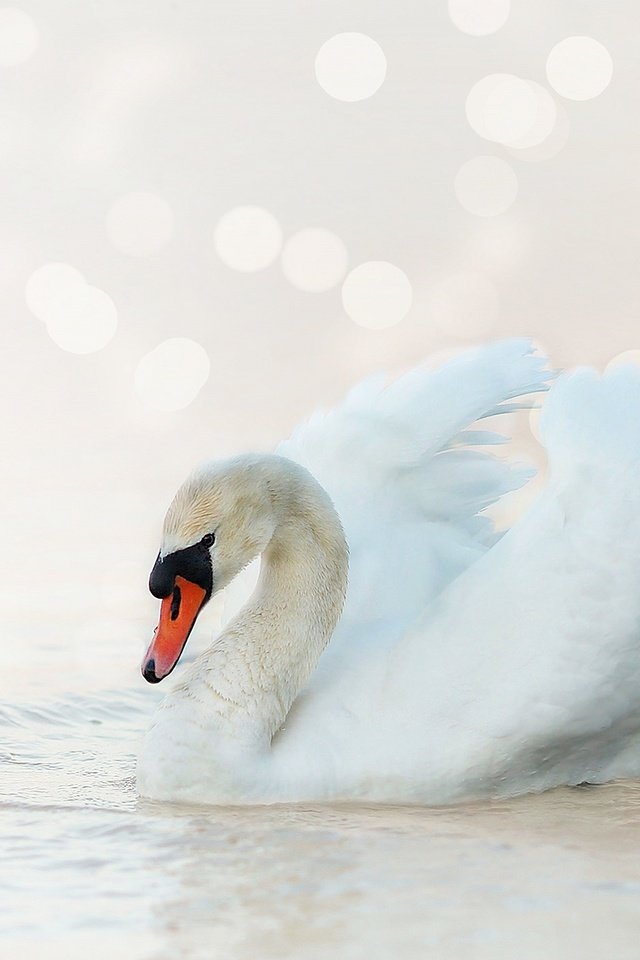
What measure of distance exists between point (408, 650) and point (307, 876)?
1238 mm

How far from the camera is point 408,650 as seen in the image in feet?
17.9

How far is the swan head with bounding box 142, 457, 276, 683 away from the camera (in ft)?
17.4

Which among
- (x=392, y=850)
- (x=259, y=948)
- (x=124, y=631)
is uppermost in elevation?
(x=124, y=631)

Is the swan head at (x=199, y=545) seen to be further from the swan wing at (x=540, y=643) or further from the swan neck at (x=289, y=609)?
the swan wing at (x=540, y=643)

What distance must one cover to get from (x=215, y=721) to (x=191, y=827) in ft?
1.76

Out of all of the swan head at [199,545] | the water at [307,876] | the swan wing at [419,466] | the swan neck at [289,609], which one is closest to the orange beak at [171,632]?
the swan head at [199,545]

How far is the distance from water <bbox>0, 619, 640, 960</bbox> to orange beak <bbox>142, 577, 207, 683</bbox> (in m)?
0.46

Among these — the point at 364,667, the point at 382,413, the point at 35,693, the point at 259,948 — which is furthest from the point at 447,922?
the point at 35,693

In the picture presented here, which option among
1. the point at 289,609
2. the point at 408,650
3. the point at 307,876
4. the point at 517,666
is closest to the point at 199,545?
the point at 289,609

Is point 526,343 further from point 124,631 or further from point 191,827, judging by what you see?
point 124,631

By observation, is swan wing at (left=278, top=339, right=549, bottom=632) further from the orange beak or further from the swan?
the orange beak

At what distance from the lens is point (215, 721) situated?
5.48 metres

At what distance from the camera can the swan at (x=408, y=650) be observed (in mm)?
5293

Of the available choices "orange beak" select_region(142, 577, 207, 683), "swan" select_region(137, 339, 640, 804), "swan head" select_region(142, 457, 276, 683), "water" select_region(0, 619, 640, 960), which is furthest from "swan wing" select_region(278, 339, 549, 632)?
"water" select_region(0, 619, 640, 960)
